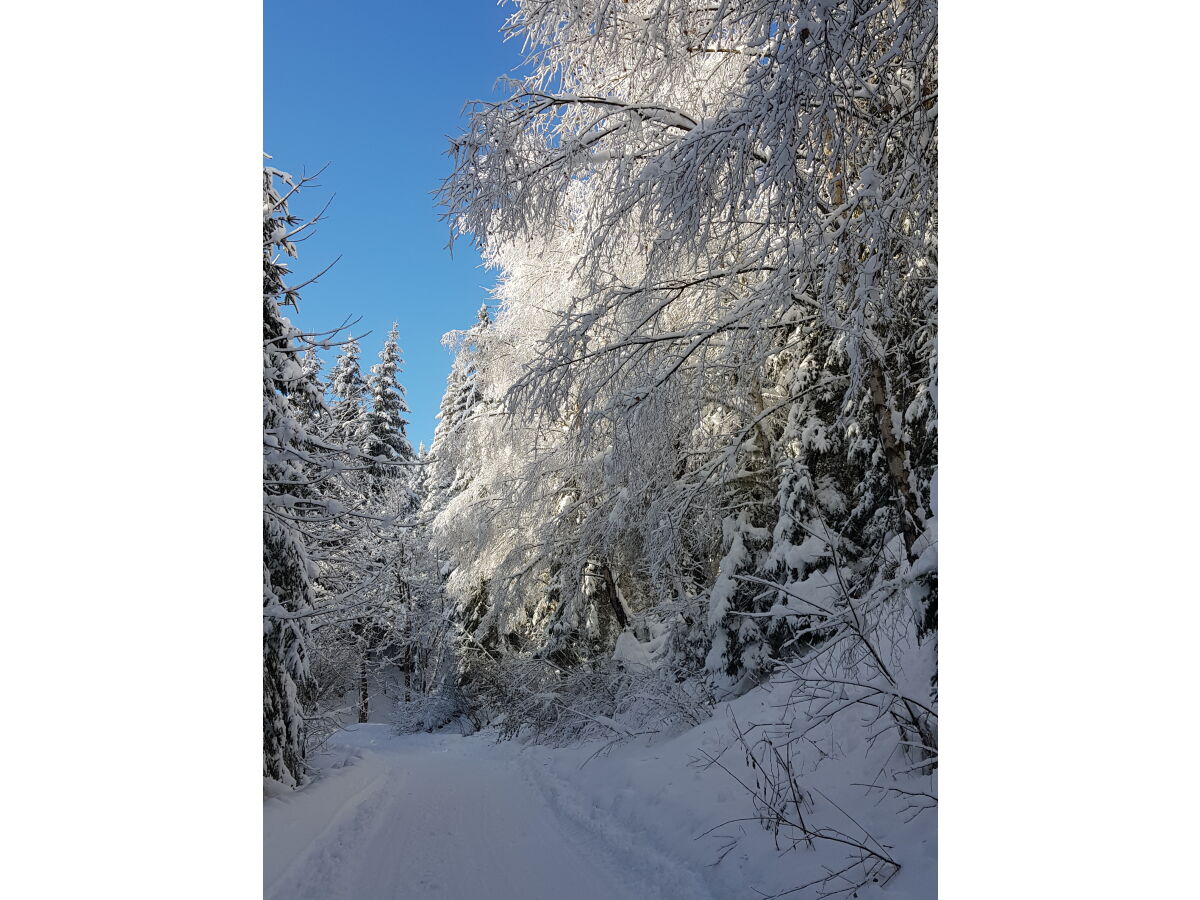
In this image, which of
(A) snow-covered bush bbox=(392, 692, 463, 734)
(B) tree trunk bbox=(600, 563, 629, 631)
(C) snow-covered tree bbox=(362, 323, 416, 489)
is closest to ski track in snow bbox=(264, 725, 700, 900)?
(B) tree trunk bbox=(600, 563, 629, 631)

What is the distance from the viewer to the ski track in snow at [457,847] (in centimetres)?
320

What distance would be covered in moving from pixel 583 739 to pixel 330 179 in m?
6.07

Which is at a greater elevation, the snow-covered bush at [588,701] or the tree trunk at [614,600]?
the tree trunk at [614,600]

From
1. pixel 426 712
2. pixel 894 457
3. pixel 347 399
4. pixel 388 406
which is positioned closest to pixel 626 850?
pixel 894 457

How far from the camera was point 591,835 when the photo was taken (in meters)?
4.21

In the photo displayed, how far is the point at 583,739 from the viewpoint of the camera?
287 inches

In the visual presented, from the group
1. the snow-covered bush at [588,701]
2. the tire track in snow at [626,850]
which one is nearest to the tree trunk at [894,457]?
the tire track in snow at [626,850]

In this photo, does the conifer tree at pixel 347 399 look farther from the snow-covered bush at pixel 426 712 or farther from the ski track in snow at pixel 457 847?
the snow-covered bush at pixel 426 712

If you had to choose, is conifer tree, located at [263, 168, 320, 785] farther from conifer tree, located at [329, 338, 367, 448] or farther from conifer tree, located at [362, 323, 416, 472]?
conifer tree, located at [362, 323, 416, 472]

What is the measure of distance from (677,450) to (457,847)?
113 inches

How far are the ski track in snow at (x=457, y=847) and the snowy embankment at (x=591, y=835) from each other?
1cm

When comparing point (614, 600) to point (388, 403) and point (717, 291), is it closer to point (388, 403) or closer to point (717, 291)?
point (388, 403)

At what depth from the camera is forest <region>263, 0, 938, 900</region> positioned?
285cm
